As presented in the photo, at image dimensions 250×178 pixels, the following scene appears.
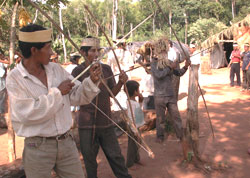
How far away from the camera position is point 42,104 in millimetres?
1851

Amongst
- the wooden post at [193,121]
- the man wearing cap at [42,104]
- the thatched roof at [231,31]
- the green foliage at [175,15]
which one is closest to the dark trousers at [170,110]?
the wooden post at [193,121]

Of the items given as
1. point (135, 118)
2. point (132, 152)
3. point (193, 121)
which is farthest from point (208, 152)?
point (135, 118)

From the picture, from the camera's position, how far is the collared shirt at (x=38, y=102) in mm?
1856

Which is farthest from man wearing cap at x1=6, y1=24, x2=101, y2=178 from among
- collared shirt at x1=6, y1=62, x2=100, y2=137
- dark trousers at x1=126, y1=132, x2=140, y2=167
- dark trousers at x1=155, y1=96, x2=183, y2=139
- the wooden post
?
dark trousers at x1=155, y1=96, x2=183, y2=139

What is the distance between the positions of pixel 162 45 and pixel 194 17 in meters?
39.9

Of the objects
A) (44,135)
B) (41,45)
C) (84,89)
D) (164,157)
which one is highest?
(41,45)

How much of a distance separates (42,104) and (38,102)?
0.04 metres

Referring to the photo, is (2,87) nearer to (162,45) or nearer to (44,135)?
(162,45)

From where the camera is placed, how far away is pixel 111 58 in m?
6.60

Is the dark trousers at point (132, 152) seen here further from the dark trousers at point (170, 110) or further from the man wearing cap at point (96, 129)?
the dark trousers at point (170, 110)

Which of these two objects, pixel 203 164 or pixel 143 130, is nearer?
pixel 203 164

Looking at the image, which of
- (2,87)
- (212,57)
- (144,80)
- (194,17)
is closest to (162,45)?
(144,80)

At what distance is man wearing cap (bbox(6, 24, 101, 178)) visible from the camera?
6.14 ft

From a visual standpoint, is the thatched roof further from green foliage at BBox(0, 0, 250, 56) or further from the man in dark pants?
the man in dark pants
